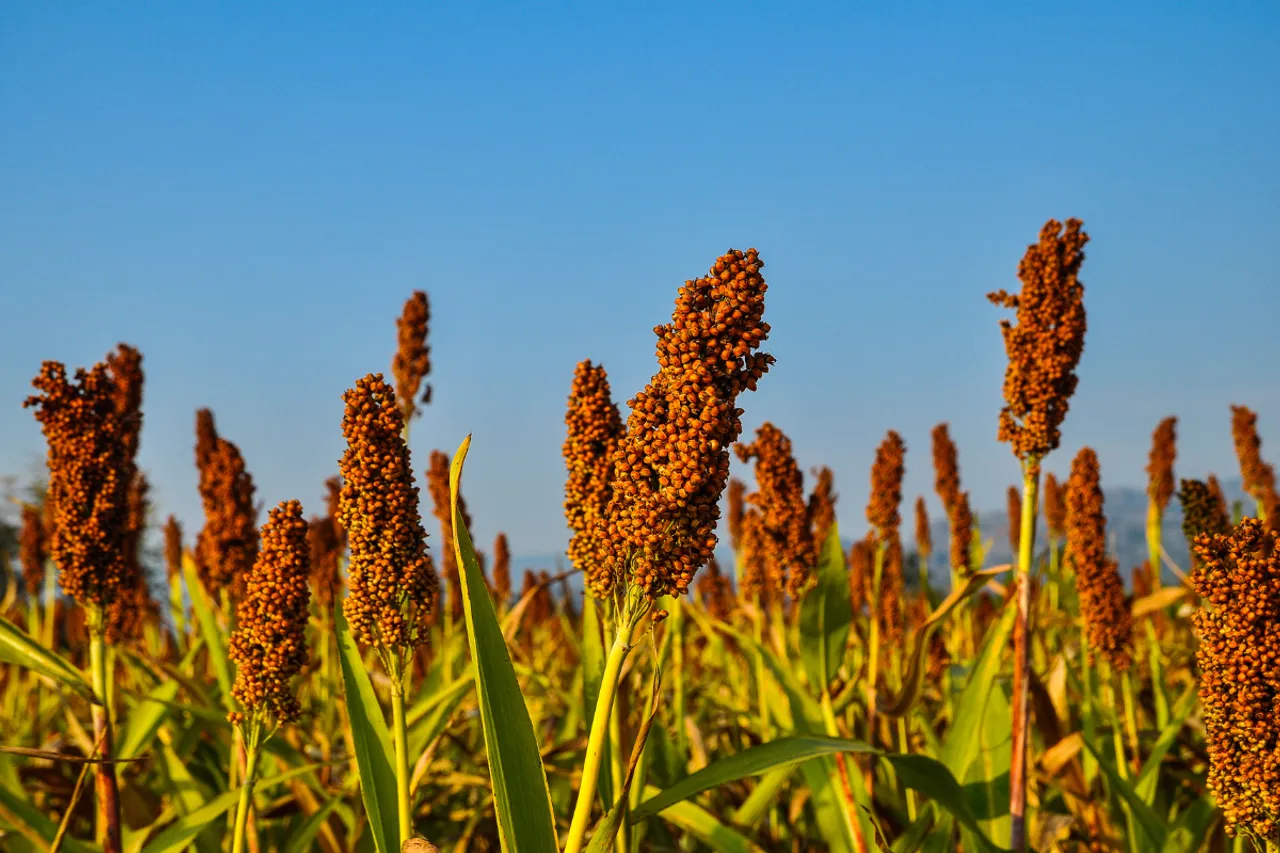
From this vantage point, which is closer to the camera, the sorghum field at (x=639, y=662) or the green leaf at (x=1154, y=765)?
the sorghum field at (x=639, y=662)

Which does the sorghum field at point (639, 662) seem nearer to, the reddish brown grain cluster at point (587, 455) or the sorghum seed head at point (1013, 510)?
the reddish brown grain cluster at point (587, 455)

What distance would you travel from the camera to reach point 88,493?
3830 millimetres

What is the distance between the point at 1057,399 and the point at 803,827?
2.95 meters

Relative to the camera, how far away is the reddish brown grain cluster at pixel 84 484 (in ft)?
12.4

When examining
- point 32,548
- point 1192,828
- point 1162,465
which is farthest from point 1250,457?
point 32,548

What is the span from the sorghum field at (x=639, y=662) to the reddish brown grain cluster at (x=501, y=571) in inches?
116

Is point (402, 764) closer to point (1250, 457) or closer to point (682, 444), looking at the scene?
point (682, 444)

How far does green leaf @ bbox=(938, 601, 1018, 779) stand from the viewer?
4.04 metres

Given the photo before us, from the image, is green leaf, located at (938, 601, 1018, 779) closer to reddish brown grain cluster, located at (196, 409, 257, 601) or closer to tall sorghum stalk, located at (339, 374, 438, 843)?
tall sorghum stalk, located at (339, 374, 438, 843)

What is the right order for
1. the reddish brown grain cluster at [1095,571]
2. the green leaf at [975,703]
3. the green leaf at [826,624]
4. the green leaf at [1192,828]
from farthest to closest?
the reddish brown grain cluster at [1095,571] < the green leaf at [826,624] < the green leaf at [1192,828] < the green leaf at [975,703]

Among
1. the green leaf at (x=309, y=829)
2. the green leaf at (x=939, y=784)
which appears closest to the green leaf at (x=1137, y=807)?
the green leaf at (x=939, y=784)

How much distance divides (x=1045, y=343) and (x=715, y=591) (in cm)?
755

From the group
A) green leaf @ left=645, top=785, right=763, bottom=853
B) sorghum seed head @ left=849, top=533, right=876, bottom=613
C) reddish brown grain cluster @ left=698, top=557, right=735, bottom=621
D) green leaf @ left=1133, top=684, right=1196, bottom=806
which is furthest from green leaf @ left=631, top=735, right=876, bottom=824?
reddish brown grain cluster @ left=698, top=557, right=735, bottom=621

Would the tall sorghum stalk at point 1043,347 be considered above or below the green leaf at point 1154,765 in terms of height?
above
